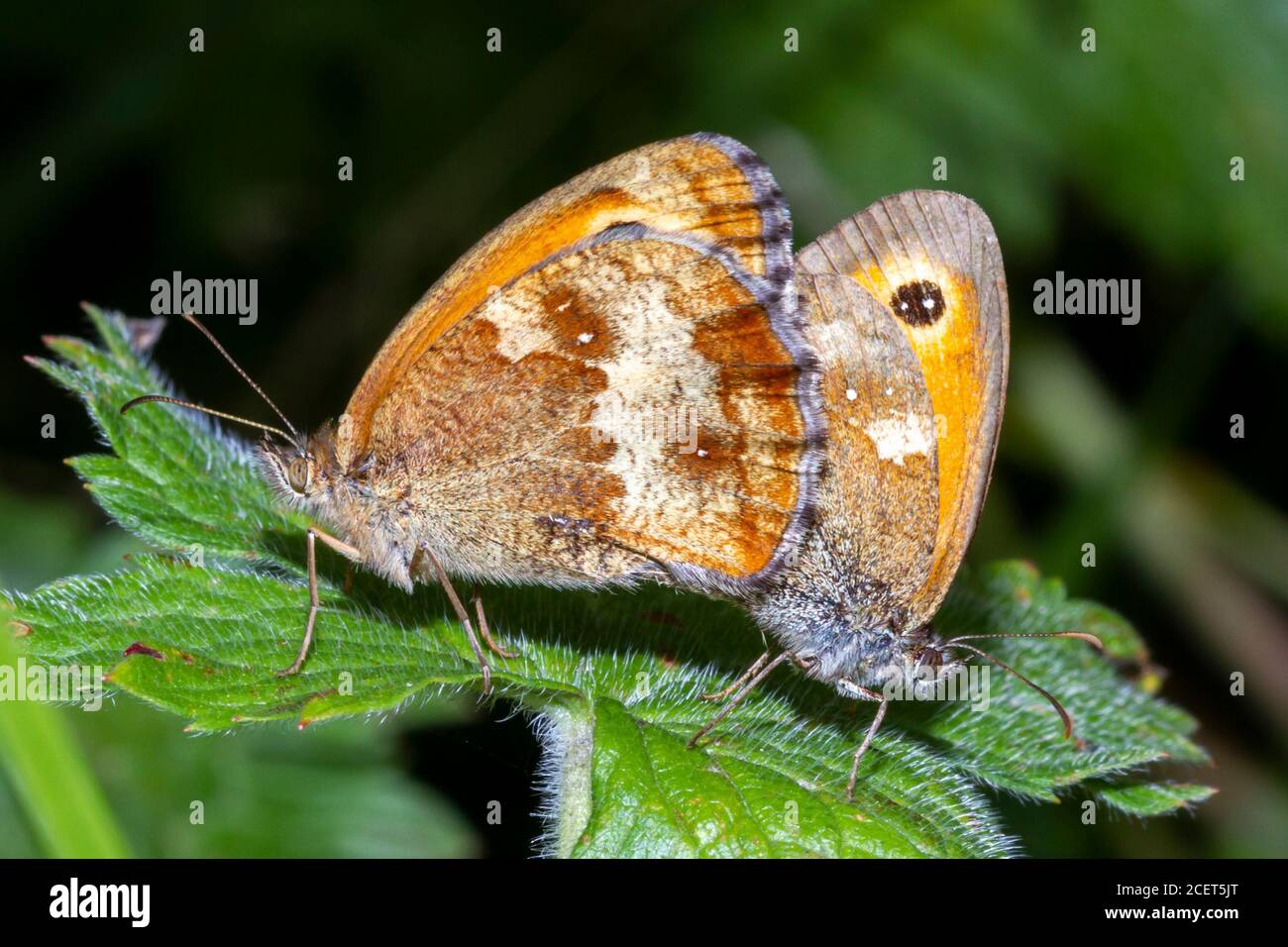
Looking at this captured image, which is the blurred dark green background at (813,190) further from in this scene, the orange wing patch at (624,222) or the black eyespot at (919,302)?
the black eyespot at (919,302)

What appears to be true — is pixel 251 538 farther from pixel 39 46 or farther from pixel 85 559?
pixel 39 46

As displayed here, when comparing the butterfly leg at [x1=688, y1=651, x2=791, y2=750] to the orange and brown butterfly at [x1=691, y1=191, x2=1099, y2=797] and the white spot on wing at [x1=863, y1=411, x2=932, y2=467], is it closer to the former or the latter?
the orange and brown butterfly at [x1=691, y1=191, x2=1099, y2=797]

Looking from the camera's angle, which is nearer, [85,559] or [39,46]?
[85,559]

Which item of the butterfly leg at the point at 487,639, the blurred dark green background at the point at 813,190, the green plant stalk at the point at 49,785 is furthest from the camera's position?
the blurred dark green background at the point at 813,190

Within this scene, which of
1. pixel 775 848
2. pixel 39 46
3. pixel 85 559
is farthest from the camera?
pixel 39 46

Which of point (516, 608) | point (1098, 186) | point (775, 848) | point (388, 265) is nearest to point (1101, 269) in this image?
point (1098, 186)

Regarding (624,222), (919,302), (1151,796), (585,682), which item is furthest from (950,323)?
(1151,796)

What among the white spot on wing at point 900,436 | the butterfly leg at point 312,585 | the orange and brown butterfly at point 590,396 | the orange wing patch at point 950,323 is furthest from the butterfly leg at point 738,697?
the butterfly leg at point 312,585

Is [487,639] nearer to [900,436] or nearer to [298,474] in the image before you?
[298,474]
